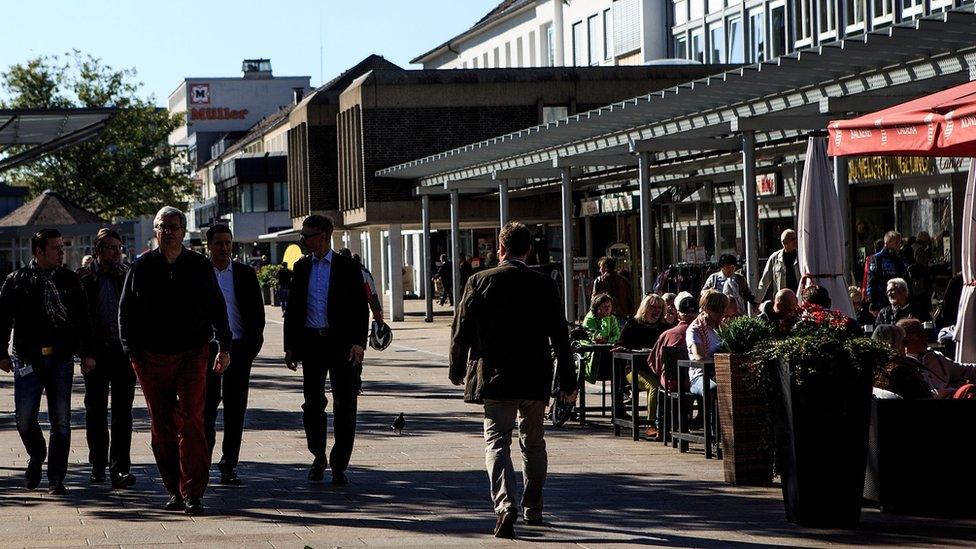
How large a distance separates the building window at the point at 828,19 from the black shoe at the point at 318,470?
31779mm

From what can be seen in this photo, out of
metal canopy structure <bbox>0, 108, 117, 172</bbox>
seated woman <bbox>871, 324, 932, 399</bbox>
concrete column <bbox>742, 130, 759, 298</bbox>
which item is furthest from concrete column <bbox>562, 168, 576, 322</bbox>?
seated woman <bbox>871, 324, 932, 399</bbox>

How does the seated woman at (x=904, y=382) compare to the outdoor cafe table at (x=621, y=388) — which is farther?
the outdoor cafe table at (x=621, y=388)

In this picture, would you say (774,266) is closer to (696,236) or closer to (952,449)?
(952,449)

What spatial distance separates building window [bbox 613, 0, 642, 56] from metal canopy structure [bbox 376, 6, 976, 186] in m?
27.6

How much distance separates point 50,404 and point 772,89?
1037 cm

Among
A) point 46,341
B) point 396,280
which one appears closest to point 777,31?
point 396,280

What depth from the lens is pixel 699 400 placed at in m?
12.4

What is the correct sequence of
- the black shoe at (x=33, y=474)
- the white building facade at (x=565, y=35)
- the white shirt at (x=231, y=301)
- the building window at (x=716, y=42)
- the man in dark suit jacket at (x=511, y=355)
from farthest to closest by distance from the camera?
the white building facade at (x=565, y=35) < the building window at (x=716, y=42) < the white shirt at (x=231, y=301) < the black shoe at (x=33, y=474) < the man in dark suit jacket at (x=511, y=355)

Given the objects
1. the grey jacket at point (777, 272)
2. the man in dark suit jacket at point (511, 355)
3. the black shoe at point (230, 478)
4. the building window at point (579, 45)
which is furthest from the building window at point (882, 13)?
the man in dark suit jacket at point (511, 355)

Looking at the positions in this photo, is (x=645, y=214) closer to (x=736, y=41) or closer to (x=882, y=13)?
(x=882, y=13)

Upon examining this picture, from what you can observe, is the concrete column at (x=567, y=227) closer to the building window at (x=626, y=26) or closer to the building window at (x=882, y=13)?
the building window at (x=882, y=13)

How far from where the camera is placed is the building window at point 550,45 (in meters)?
65.0

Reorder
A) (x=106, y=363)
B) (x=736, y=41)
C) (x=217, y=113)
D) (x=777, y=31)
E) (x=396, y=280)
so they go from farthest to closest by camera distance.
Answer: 1. (x=217, y=113)
2. (x=736, y=41)
3. (x=777, y=31)
4. (x=396, y=280)
5. (x=106, y=363)

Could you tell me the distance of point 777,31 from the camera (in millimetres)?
45469
